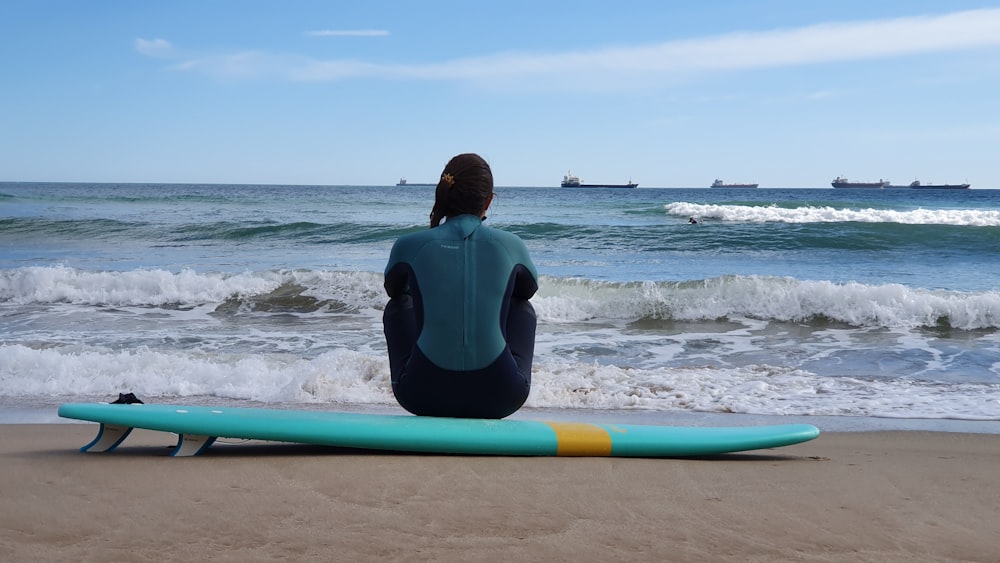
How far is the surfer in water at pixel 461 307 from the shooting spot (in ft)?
10.2

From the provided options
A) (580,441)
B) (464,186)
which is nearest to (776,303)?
(580,441)

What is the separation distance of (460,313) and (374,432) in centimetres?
54

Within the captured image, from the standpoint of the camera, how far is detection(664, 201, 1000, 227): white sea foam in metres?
26.2

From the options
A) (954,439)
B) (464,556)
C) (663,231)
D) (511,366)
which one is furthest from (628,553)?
(663,231)

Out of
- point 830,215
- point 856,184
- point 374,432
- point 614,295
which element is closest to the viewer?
point 374,432

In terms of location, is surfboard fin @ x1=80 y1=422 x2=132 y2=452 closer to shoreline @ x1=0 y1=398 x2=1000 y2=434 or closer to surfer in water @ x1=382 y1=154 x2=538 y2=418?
surfer in water @ x1=382 y1=154 x2=538 y2=418

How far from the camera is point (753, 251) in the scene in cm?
1794

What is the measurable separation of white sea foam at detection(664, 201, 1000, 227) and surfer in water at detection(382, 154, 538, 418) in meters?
23.9

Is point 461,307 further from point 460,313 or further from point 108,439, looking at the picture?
point 108,439

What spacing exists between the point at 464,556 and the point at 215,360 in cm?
505

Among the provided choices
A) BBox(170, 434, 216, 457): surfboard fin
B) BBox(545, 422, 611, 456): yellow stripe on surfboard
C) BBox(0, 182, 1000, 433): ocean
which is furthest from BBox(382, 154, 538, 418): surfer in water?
BBox(0, 182, 1000, 433): ocean

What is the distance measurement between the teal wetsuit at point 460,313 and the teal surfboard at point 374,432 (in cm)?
13

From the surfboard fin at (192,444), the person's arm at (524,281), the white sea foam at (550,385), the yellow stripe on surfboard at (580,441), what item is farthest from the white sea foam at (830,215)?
the surfboard fin at (192,444)

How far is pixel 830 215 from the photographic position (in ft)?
96.5
